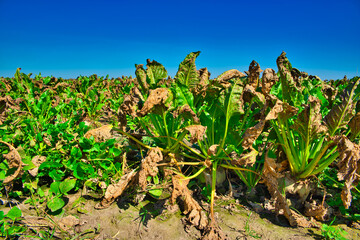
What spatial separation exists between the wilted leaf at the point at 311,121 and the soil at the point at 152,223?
0.78 meters

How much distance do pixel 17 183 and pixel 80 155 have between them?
0.69m

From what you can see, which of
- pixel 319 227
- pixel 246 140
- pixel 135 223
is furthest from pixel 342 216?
pixel 135 223

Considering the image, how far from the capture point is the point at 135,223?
1865 mm

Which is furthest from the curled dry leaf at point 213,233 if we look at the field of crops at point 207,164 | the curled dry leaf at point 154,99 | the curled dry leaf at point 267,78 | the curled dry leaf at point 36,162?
the curled dry leaf at point 36,162

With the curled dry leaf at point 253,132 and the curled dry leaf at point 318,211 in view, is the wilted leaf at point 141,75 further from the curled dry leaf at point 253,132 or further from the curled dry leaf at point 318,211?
the curled dry leaf at point 318,211

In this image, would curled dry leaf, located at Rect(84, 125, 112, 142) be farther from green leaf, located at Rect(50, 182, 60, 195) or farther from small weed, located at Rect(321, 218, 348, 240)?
small weed, located at Rect(321, 218, 348, 240)

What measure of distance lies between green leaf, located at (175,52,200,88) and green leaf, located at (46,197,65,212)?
1.60 meters

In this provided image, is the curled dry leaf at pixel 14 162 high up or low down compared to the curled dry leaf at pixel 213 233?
up

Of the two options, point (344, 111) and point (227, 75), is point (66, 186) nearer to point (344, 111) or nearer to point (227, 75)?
point (227, 75)

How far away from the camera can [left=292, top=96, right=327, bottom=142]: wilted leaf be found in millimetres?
1684

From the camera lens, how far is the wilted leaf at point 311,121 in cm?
A: 168

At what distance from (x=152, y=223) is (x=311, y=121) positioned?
1.54 metres

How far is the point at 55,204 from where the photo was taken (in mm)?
1853

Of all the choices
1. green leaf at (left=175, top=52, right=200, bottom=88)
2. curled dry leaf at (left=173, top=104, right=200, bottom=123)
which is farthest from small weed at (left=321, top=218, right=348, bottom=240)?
green leaf at (left=175, top=52, right=200, bottom=88)
